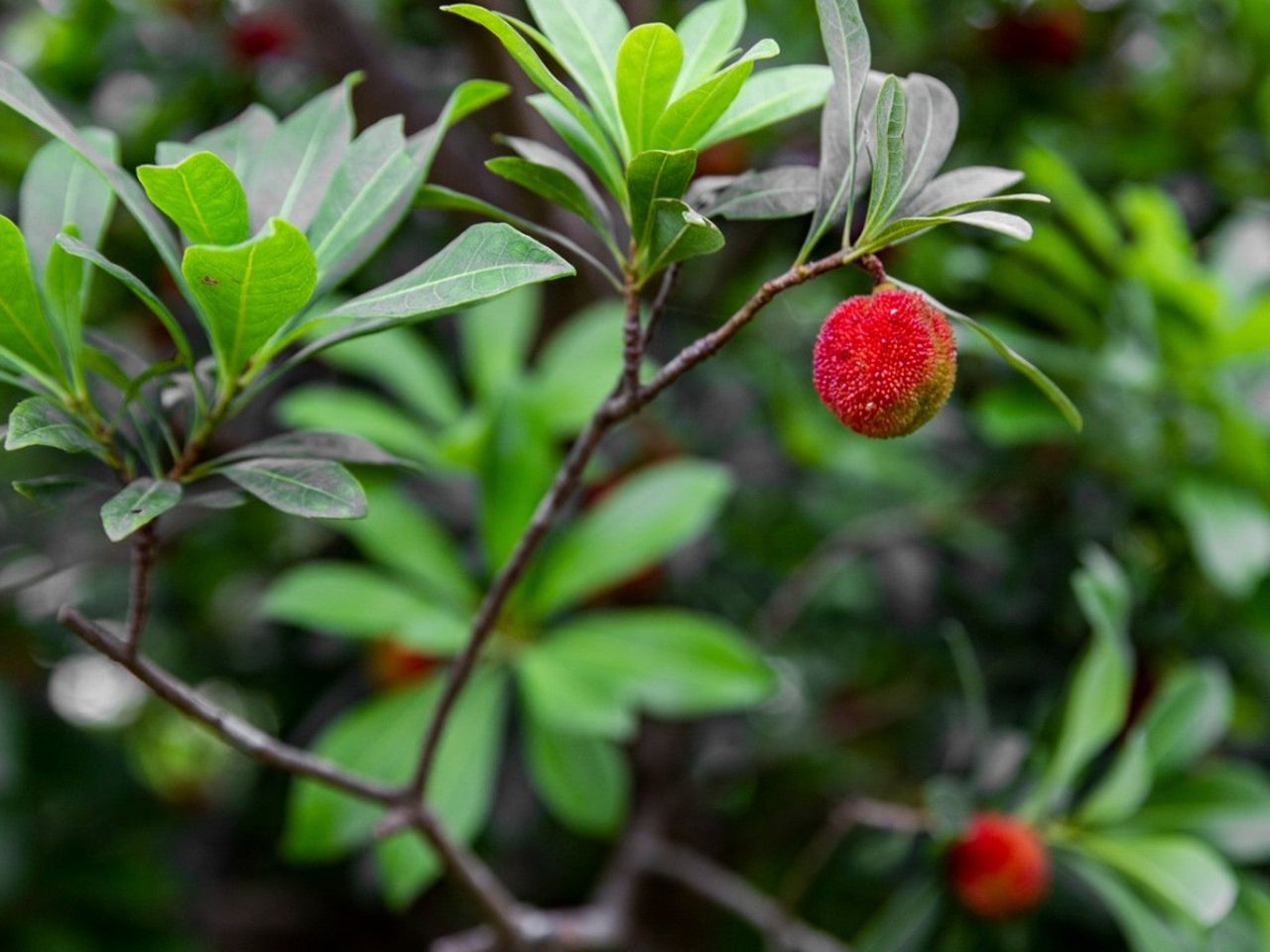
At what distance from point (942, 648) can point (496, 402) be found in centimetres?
53

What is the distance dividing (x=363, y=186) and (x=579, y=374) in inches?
19.9

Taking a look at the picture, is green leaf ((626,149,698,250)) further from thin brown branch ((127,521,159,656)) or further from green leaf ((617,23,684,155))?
thin brown branch ((127,521,159,656))

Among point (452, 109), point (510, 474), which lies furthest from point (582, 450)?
point (510, 474)

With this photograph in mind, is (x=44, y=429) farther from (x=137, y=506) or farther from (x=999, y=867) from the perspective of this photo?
(x=999, y=867)

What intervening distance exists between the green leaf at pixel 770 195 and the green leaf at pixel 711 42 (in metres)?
0.05

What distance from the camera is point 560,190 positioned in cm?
49

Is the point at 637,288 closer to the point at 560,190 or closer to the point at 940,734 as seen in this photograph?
the point at 560,190

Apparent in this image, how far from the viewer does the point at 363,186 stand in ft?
1.64

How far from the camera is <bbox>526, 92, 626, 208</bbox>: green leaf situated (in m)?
0.48

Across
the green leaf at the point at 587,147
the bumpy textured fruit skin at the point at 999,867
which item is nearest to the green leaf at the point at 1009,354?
the green leaf at the point at 587,147

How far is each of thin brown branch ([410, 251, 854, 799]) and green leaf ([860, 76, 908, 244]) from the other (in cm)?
2

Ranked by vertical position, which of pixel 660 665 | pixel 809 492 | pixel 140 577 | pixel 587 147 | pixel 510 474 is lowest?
pixel 809 492

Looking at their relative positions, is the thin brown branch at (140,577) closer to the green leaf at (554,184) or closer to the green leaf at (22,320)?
the green leaf at (22,320)

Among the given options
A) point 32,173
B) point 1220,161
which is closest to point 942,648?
point 1220,161
